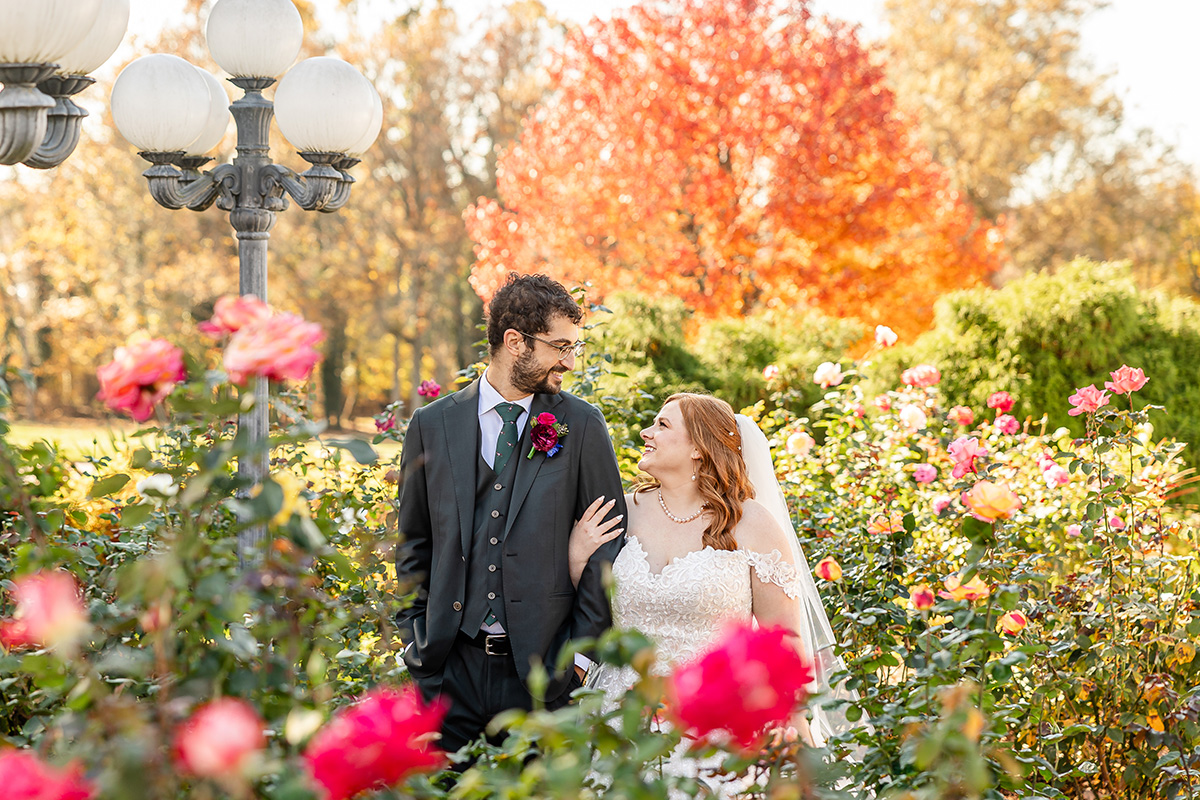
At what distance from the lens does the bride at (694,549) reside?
2938mm

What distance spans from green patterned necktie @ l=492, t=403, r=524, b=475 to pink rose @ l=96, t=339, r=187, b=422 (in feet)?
5.37

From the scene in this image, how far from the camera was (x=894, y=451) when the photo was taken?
455 centimetres

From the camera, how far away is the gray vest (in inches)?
108

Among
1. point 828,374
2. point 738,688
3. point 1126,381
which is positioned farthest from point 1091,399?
point 738,688

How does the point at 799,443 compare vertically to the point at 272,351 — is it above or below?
below

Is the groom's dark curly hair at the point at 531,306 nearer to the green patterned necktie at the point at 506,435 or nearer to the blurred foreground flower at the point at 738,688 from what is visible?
the green patterned necktie at the point at 506,435

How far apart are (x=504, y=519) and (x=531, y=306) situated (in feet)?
2.11

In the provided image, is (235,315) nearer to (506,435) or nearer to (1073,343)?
(506,435)

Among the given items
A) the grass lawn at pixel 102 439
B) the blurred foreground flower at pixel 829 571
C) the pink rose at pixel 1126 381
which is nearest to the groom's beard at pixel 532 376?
the grass lawn at pixel 102 439

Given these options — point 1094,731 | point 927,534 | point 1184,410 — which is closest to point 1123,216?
point 1184,410

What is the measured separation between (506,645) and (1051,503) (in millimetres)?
2624

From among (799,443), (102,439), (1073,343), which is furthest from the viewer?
(102,439)

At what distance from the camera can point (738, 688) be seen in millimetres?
1046

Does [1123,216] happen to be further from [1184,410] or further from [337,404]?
[337,404]
